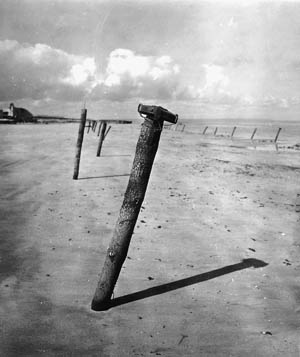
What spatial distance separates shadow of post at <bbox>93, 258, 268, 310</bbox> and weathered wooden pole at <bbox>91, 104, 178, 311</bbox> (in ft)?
0.94

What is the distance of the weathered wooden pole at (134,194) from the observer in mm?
3807

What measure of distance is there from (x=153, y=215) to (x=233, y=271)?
9.83 ft

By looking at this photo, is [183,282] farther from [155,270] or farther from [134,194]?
[134,194]

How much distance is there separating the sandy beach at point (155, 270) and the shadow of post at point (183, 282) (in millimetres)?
28

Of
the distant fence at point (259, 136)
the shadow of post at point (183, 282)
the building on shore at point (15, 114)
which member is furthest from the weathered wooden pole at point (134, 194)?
the building on shore at point (15, 114)

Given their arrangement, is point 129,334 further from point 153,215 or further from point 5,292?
point 153,215

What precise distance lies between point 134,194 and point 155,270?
7.05ft

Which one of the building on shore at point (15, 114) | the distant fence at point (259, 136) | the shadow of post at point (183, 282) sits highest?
the distant fence at point (259, 136)

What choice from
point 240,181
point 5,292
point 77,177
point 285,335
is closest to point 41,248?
point 5,292

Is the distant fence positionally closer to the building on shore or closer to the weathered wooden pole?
the building on shore

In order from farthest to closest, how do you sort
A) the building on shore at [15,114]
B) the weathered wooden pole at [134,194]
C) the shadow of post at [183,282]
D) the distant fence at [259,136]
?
1. the building on shore at [15,114]
2. the distant fence at [259,136]
3. the shadow of post at [183,282]
4. the weathered wooden pole at [134,194]

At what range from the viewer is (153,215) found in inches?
327

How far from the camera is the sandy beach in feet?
12.6

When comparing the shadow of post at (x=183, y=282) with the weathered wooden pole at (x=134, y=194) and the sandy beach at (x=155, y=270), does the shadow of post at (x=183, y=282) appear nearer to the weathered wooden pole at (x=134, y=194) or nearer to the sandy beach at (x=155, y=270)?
the sandy beach at (x=155, y=270)
